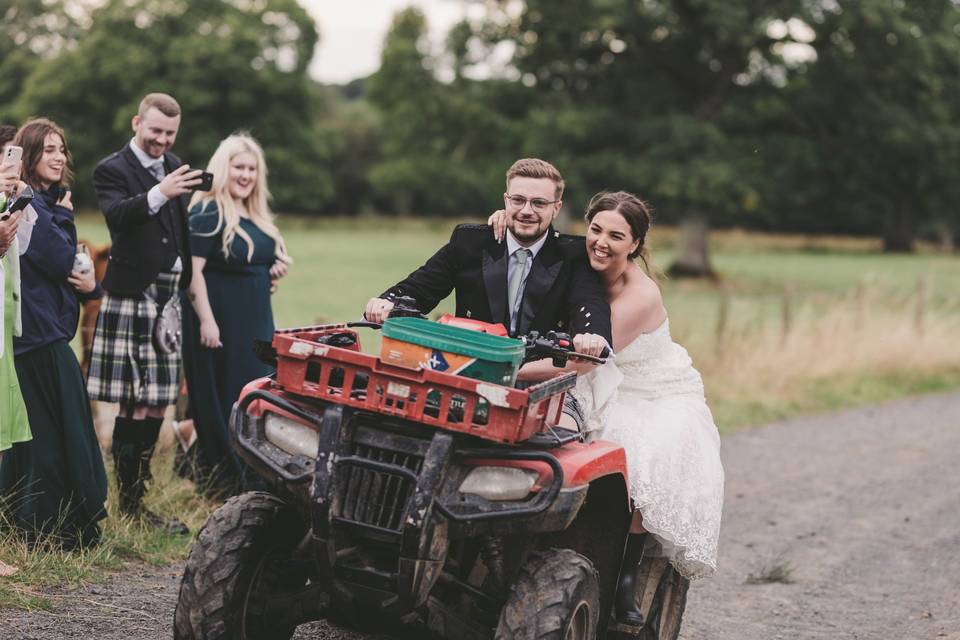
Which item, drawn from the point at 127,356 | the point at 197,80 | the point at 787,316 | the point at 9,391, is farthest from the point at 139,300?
the point at 197,80

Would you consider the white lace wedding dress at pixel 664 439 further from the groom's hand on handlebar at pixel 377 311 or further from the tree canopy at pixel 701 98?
the tree canopy at pixel 701 98

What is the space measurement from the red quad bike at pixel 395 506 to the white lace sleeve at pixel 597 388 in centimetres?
59

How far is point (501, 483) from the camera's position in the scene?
372cm

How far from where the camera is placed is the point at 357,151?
83.1 m

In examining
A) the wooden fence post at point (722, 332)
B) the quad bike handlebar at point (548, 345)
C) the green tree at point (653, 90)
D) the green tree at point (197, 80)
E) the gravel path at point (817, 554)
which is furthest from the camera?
the green tree at point (197, 80)

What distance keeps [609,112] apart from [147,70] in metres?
31.6

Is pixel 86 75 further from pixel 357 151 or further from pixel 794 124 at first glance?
pixel 794 124

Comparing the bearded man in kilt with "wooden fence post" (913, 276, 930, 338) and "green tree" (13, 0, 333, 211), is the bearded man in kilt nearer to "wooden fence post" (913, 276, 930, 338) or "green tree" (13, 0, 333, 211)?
"wooden fence post" (913, 276, 930, 338)

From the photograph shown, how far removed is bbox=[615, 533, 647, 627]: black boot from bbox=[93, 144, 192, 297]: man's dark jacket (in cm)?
303

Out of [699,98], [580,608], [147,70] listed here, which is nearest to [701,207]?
[699,98]

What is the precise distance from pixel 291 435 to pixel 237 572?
47 cm

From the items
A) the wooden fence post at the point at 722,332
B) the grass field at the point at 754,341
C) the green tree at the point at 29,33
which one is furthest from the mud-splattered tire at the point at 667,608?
the green tree at the point at 29,33

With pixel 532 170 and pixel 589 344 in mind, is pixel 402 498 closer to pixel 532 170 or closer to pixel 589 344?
pixel 589 344

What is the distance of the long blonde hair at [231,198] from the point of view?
6.83 metres
